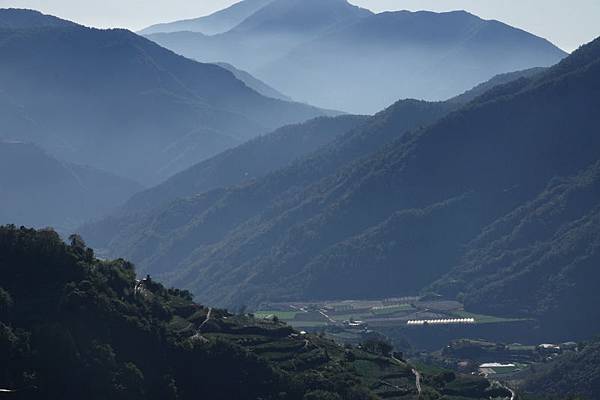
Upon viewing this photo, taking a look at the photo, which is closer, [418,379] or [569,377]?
[418,379]

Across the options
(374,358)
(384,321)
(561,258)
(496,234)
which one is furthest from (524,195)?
(374,358)

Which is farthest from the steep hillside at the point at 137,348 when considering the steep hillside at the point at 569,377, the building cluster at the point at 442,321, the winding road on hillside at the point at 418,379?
the building cluster at the point at 442,321

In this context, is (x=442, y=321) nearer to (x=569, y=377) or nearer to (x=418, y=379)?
(x=569, y=377)

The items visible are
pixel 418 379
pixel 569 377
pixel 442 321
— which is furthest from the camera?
pixel 442 321

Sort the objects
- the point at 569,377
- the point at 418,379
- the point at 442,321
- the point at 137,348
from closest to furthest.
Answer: the point at 137,348 < the point at 418,379 < the point at 569,377 < the point at 442,321

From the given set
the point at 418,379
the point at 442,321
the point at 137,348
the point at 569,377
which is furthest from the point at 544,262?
the point at 137,348

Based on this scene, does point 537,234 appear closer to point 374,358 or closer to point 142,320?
point 374,358

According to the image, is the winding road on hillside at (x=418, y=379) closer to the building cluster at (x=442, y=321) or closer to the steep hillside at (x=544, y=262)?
the steep hillside at (x=544, y=262)

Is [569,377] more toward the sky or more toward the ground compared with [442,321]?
more toward the sky

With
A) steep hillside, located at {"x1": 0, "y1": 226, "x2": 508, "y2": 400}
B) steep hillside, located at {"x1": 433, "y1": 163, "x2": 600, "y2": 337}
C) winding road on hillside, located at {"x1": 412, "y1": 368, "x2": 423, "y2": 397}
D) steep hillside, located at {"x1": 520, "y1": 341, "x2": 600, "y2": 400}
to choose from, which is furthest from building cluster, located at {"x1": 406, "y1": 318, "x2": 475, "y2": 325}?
winding road on hillside, located at {"x1": 412, "y1": 368, "x2": 423, "y2": 397}
